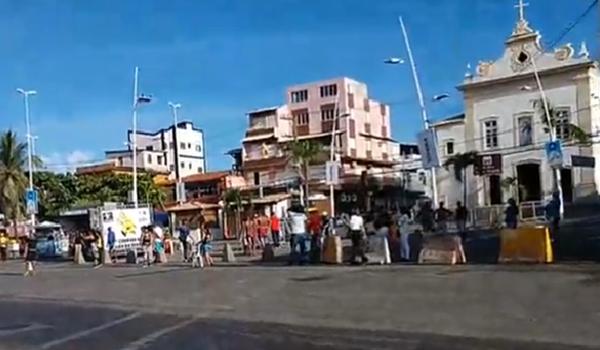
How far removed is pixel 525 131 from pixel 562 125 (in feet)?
14.4

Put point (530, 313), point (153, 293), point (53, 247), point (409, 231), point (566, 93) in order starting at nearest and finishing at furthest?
point (530, 313) → point (153, 293) → point (409, 231) → point (53, 247) → point (566, 93)

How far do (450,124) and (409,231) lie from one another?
4701 cm

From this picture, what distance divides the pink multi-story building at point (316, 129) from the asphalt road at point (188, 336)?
233 ft

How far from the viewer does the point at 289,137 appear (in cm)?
9219

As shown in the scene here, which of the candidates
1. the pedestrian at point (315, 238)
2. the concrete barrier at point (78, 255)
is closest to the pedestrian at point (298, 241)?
the pedestrian at point (315, 238)

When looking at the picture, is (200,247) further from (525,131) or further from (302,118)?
(302,118)

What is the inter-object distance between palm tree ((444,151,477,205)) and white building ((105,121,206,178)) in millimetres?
52054

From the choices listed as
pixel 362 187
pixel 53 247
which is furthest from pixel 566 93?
pixel 53 247

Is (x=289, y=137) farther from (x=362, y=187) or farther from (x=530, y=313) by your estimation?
(x=530, y=313)

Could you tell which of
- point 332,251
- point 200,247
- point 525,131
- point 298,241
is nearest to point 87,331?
point 332,251

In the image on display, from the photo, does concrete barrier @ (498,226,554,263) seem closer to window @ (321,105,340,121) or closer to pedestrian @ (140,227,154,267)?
pedestrian @ (140,227,154,267)

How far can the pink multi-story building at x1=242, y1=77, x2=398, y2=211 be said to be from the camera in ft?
299

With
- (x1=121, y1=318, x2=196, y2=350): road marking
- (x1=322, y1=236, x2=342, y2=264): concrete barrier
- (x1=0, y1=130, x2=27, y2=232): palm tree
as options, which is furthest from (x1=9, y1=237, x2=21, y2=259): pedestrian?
(x1=121, y1=318, x2=196, y2=350): road marking

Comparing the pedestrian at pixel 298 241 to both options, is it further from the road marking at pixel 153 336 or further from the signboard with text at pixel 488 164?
the signboard with text at pixel 488 164
